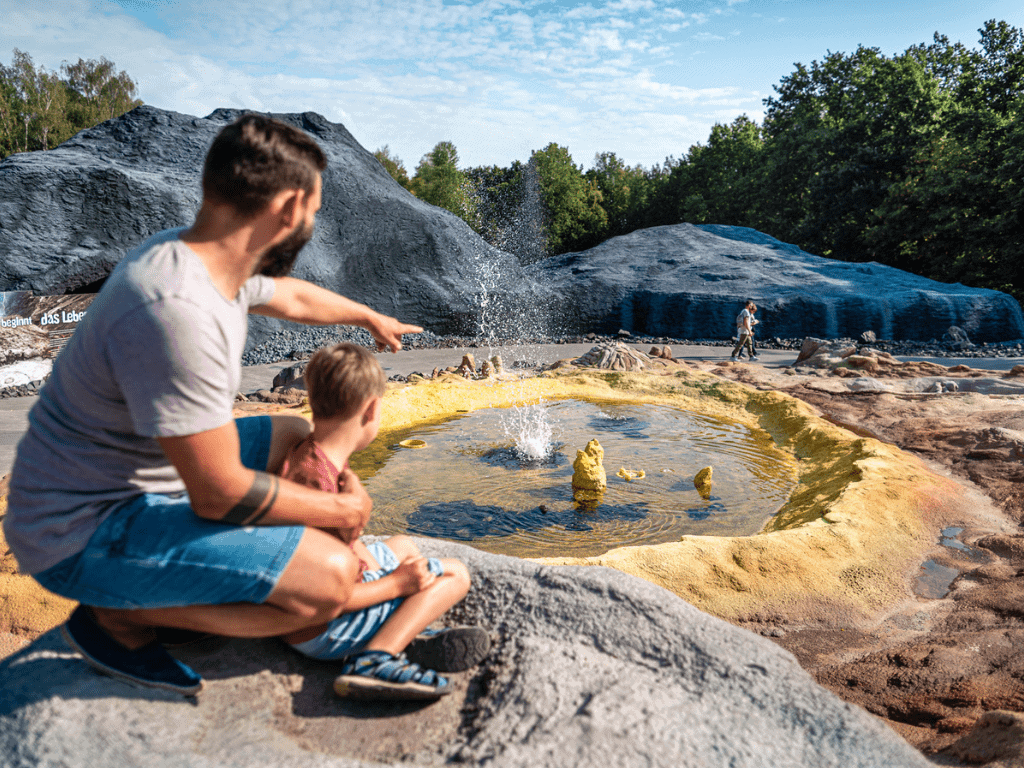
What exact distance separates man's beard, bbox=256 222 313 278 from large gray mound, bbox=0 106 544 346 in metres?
13.4

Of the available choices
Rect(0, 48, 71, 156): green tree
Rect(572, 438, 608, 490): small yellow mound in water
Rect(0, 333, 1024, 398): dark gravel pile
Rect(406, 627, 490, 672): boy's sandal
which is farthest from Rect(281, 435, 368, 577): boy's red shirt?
Rect(0, 48, 71, 156): green tree

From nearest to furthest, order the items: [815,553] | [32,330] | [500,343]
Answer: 1. [815,553]
2. [32,330]
3. [500,343]

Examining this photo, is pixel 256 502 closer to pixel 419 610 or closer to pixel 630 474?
pixel 419 610

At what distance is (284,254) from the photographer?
77.8 inches

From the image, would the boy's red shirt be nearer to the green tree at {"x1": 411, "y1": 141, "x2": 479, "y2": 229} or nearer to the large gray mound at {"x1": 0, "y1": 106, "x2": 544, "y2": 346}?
the large gray mound at {"x1": 0, "y1": 106, "x2": 544, "y2": 346}

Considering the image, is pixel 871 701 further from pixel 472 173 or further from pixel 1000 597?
pixel 472 173

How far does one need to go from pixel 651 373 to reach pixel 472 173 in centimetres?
3895

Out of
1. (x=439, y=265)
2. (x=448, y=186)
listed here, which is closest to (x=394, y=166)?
(x=448, y=186)

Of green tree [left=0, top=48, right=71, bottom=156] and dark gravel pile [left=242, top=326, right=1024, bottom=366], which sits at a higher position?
green tree [left=0, top=48, right=71, bottom=156]

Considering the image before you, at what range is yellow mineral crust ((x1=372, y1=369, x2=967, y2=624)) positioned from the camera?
3.96m

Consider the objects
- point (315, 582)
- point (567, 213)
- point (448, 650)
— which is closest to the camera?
point (315, 582)

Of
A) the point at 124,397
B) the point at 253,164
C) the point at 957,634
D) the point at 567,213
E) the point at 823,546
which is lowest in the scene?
the point at 957,634

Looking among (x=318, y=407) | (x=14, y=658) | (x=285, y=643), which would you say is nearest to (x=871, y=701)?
(x=285, y=643)

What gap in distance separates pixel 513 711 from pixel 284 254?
4.97 ft
